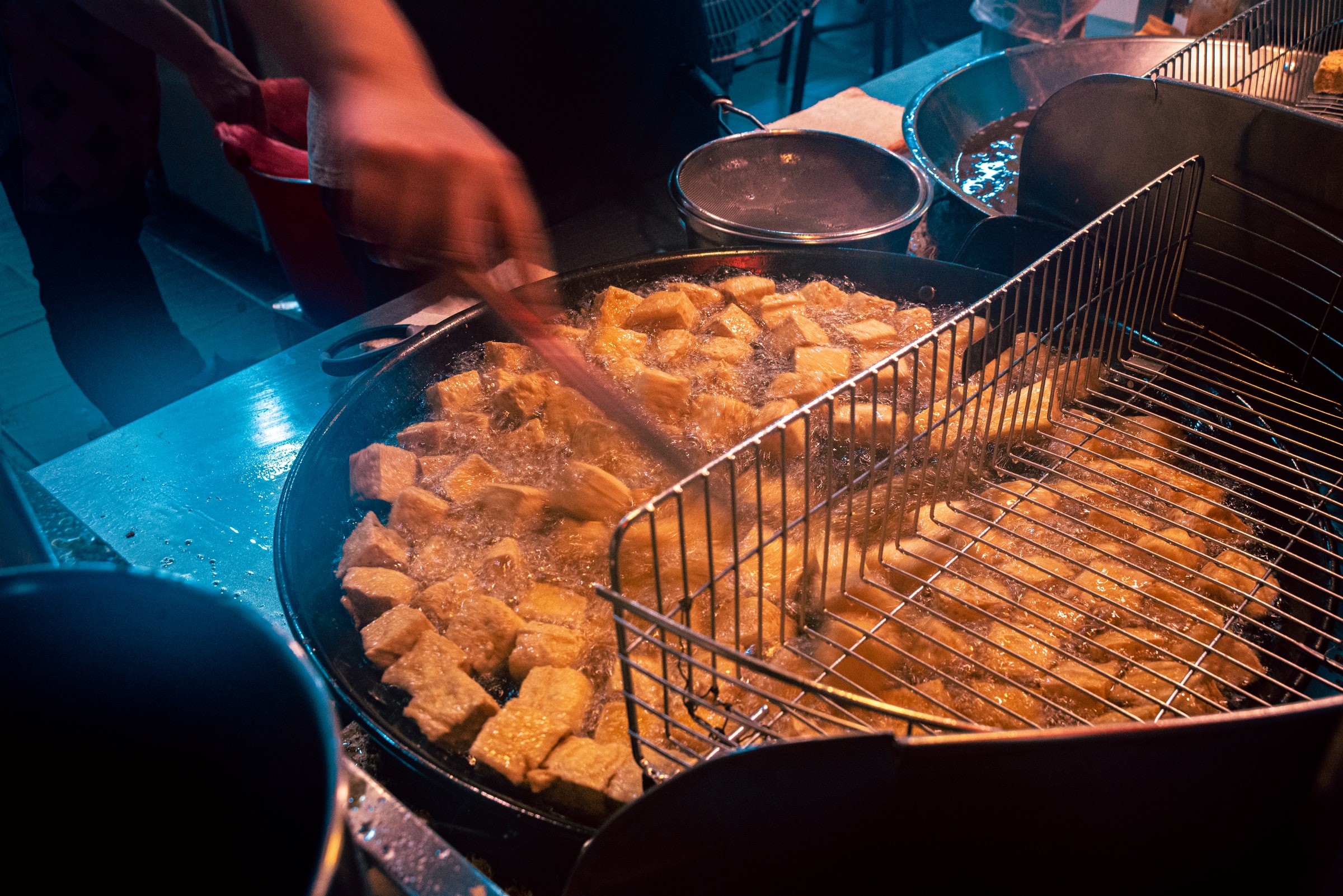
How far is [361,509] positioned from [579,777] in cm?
72

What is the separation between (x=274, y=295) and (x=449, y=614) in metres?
4.00

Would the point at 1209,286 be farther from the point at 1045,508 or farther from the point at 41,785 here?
the point at 41,785

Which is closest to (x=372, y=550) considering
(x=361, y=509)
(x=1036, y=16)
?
(x=361, y=509)

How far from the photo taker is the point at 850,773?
0.50m

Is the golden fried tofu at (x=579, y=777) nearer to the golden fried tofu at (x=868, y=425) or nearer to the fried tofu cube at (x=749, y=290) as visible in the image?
the golden fried tofu at (x=868, y=425)

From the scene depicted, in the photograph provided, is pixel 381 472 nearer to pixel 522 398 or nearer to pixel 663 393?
pixel 522 398

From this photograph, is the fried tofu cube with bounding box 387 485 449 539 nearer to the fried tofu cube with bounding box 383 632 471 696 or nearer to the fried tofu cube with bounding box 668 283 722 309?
the fried tofu cube with bounding box 383 632 471 696

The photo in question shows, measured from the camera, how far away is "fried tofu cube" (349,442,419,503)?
1440 millimetres

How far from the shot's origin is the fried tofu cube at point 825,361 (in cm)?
165

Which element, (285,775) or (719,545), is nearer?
(285,775)

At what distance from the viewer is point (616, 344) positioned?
1733 mm

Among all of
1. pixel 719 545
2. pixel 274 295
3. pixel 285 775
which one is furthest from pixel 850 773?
pixel 274 295

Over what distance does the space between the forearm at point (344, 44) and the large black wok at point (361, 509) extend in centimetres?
49

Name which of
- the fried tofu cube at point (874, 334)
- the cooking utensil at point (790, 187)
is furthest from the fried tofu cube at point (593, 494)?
the cooking utensil at point (790, 187)
